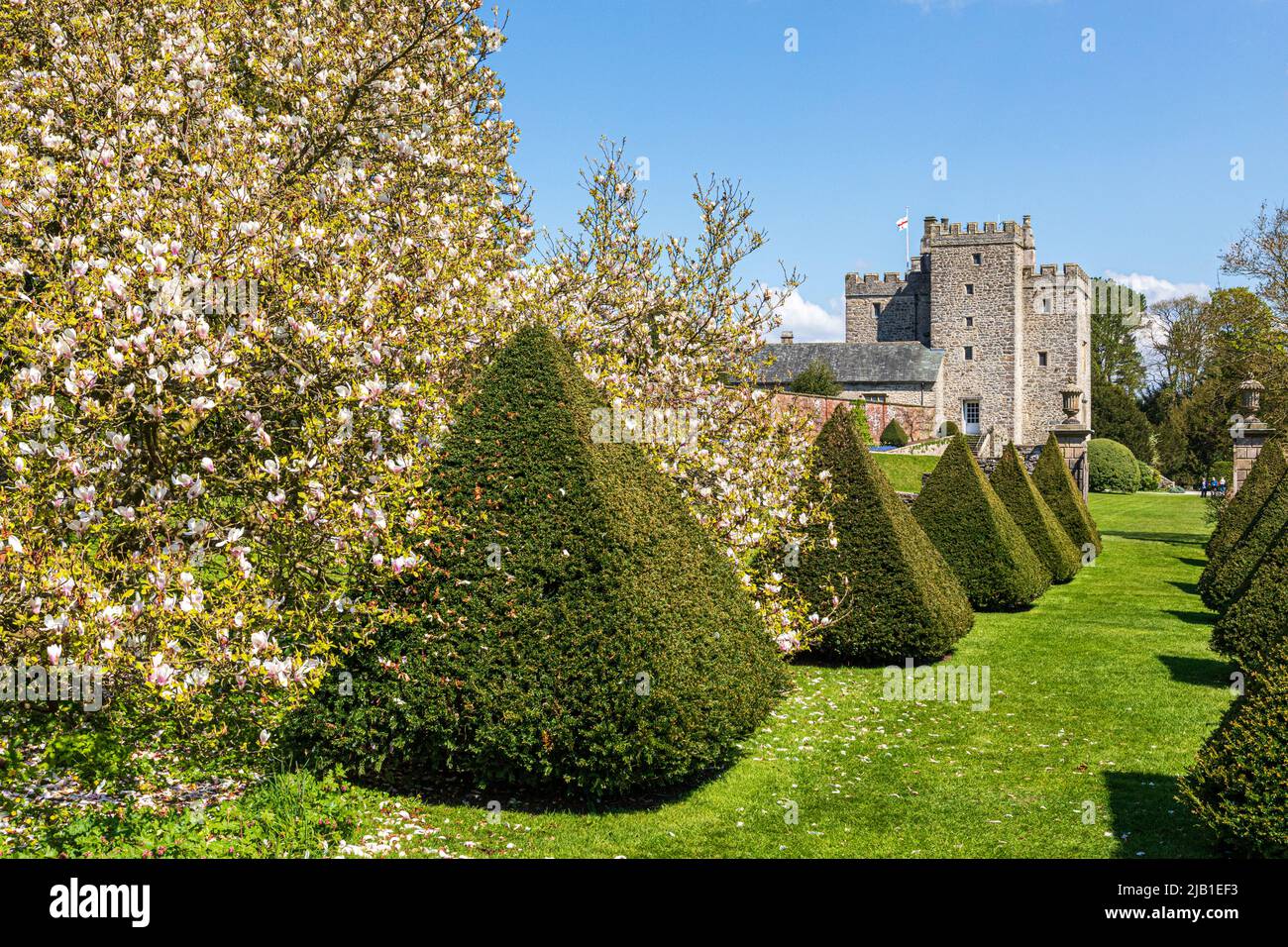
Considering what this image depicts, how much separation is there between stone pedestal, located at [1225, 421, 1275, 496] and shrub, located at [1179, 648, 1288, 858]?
24.4 meters

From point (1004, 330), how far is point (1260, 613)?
62604 millimetres

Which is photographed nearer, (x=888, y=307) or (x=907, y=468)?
(x=907, y=468)

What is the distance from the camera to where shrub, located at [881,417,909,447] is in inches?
2185

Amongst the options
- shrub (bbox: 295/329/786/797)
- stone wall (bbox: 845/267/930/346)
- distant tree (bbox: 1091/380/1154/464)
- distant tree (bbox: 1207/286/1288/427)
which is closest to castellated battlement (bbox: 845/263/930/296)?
stone wall (bbox: 845/267/930/346)

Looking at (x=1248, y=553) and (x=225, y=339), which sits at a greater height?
(x=225, y=339)

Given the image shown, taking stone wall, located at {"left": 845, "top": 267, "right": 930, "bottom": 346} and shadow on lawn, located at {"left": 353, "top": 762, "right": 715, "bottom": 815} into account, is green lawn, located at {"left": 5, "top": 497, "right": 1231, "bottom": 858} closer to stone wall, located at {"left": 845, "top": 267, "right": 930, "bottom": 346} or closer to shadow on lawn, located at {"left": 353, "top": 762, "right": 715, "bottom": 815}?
shadow on lawn, located at {"left": 353, "top": 762, "right": 715, "bottom": 815}

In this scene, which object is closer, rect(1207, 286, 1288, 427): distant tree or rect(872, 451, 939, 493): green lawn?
rect(1207, 286, 1288, 427): distant tree

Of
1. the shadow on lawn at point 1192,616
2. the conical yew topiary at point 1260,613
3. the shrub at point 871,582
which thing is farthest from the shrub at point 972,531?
the conical yew topiary at point 1260,613

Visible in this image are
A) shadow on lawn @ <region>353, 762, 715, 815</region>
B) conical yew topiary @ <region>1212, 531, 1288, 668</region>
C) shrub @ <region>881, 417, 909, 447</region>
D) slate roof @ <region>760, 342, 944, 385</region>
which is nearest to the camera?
shadow on lawn @ <region>353, 762, 715, 815</region>

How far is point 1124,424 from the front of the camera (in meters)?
65.4

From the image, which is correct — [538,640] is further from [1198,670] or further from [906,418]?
[906,418]

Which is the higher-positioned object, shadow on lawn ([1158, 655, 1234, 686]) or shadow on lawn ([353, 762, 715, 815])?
shadow on lawn ([353, 762, 715, 815])

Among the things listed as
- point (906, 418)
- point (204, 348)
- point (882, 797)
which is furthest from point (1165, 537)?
point (906, 418)
